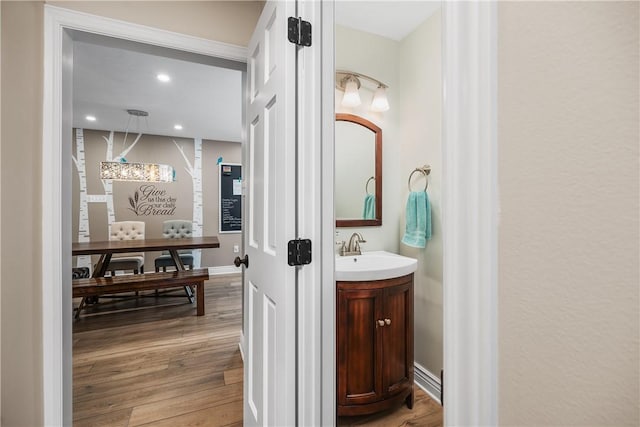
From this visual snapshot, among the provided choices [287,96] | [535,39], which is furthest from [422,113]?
[535,39]

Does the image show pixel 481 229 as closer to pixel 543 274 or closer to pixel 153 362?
pixel 543 274

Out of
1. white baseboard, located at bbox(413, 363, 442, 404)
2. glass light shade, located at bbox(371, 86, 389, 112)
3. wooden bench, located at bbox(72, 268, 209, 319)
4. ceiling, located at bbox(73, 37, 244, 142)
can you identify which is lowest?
white baseboard, located at bbox(413, 363, 442, 404)

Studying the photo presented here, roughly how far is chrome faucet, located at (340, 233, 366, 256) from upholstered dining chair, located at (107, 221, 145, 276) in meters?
3.63

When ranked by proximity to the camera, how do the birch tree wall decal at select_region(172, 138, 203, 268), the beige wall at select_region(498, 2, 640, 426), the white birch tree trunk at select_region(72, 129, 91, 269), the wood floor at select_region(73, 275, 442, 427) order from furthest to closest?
the birch tree wall decal at select_region(172, 138, 203, 268) → the white birch tree trunk at select_region(72, 129, 91, 269) → the wood floor at select_region(73, 275, 442, 427) → the beige wall at select_region(498, 2, 640, 426)

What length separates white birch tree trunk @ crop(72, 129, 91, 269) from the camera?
194 inches

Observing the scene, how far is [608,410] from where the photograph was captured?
0.94 ft

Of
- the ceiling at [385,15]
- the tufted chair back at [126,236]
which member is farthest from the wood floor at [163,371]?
the ceiling at [385,15]

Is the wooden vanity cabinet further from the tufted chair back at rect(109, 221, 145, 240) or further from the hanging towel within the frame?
the tufted chair back at rect(109, 221, 145, 240)

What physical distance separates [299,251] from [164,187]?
16.9 ft

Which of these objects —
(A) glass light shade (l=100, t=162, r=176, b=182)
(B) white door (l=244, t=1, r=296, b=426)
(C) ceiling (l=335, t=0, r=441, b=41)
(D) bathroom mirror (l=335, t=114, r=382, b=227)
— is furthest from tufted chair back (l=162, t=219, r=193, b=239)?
(C) ceiling (l=335, t=0, r=441, b=41)

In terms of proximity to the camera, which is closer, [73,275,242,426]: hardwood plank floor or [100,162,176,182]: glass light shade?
[73,275,242,426]: hardwood plank floor

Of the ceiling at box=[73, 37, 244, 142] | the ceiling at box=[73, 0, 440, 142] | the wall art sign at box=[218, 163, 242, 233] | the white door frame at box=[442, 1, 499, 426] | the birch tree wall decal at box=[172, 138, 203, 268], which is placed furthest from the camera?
the wall art sign at box=[218, 163, 242, 233]

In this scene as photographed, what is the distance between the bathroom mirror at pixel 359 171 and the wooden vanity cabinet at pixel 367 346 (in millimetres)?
669

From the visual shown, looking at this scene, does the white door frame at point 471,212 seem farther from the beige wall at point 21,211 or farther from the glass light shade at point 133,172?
the glass light shade at point 133,172
